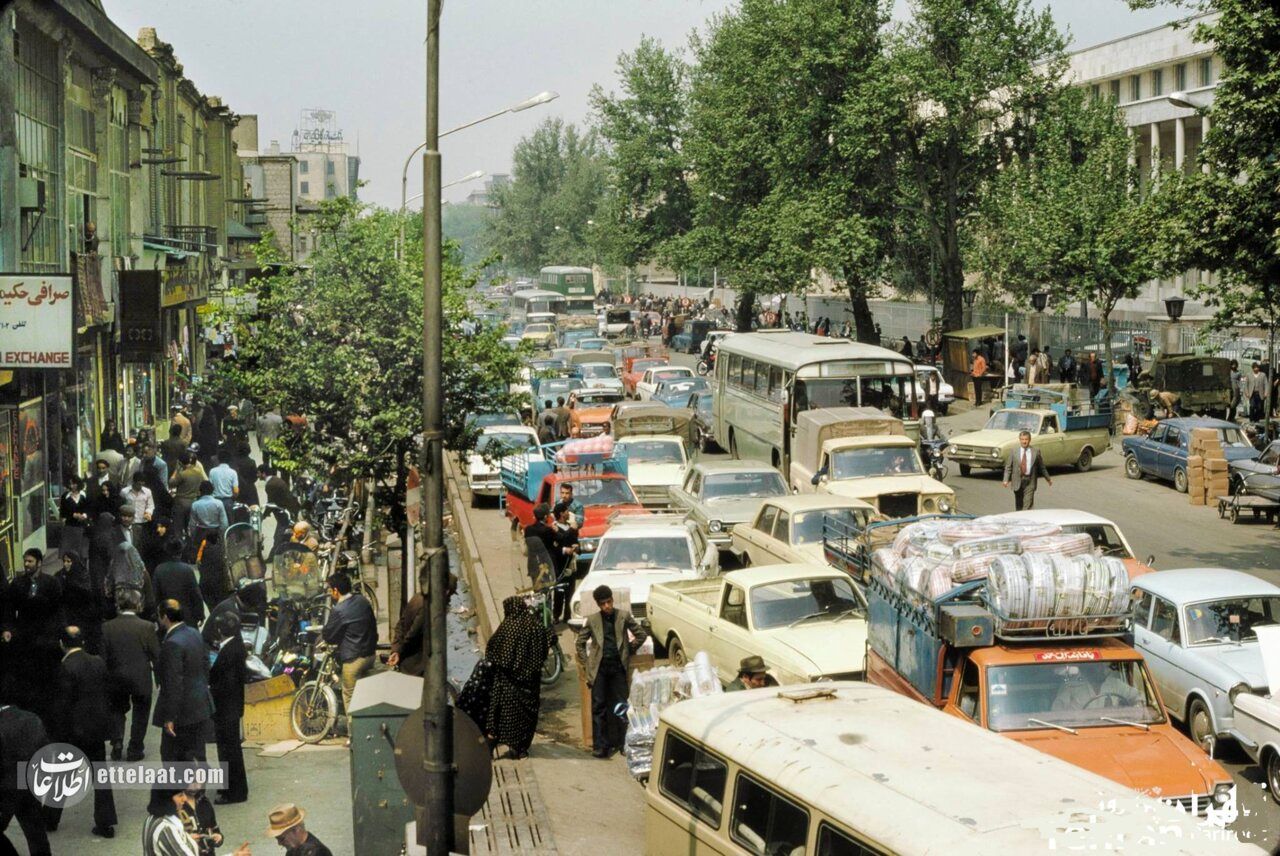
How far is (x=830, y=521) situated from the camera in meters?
18.4

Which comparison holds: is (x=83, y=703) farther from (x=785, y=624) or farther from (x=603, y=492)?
(x=603, y=492)

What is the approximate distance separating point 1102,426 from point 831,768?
2706 centimetres

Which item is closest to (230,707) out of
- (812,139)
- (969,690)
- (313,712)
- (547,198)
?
(313,712)

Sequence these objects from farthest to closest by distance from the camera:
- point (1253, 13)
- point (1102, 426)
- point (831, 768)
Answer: point (1102, 426), point (1253, 13), point (831, 768)

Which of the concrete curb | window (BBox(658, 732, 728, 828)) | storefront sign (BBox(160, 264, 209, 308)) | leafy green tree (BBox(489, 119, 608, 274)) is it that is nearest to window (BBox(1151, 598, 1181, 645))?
window (BBox(658, 732, 728, 828))

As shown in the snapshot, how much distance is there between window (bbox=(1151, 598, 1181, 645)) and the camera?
1334 cm

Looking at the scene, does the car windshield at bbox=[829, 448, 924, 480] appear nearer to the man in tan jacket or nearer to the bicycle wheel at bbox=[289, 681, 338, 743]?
the man in tan jacket

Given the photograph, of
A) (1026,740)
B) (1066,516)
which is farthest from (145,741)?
(1066,516)

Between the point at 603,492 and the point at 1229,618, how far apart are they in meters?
11.7

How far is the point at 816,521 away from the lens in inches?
736

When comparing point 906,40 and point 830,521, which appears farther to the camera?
point 906,40

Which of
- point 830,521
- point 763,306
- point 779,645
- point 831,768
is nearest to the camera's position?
point 831,768

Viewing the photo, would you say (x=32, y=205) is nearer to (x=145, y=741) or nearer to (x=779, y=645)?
(x=145, y=741)

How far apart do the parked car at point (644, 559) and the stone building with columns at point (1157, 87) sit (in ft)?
167
